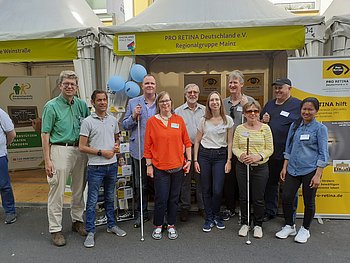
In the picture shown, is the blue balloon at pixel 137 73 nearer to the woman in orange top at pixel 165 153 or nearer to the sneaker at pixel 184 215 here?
the woman in orange top at pixel 165 153

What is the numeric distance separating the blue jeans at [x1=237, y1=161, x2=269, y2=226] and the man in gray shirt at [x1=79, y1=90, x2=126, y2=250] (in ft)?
4.34

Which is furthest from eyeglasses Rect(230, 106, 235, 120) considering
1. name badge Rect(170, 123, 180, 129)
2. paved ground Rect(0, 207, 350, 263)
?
paved ground Rect(0, 207, 350, 263)

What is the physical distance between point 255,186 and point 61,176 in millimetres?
1953

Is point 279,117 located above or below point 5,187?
above

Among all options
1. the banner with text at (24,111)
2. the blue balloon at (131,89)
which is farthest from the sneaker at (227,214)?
the banner with text at (24,111)

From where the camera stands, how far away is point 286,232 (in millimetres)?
3131

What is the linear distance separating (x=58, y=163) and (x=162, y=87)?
120 inches

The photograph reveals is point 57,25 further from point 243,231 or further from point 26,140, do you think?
point 243,231

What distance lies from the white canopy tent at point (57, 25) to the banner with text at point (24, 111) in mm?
1672

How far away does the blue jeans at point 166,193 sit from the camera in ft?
9.95

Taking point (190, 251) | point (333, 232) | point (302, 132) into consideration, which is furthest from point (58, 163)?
point (333, 232)

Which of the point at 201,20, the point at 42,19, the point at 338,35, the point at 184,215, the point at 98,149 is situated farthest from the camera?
the point at 42,19

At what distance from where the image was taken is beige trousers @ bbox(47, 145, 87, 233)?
2961 mm

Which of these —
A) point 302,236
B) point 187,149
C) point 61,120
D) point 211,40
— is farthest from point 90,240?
point 211,40
